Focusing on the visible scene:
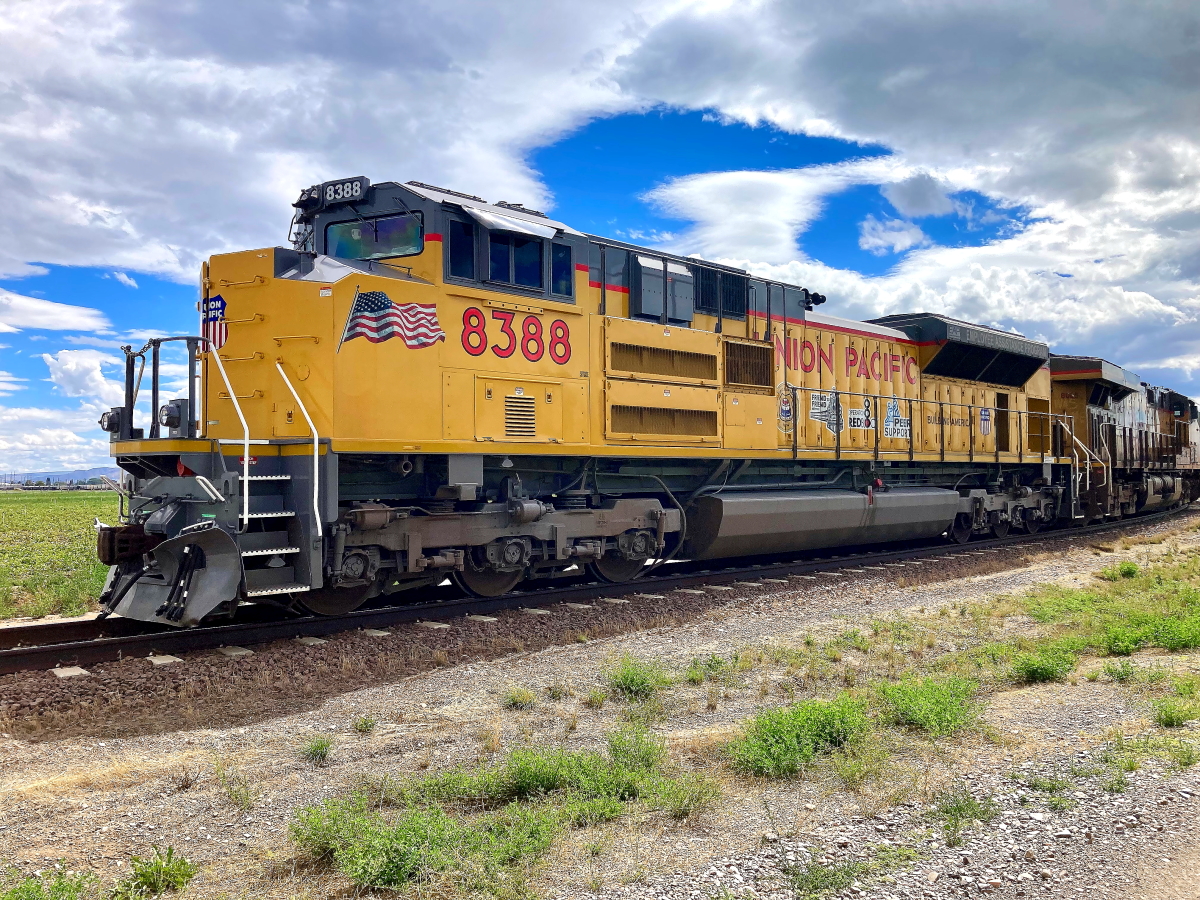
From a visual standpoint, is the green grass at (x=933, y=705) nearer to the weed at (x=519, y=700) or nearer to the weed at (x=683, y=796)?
the weed at (x=683, y=796)

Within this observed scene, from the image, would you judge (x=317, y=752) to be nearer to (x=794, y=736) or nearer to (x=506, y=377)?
(x=794, y=736)

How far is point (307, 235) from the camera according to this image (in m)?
9.30

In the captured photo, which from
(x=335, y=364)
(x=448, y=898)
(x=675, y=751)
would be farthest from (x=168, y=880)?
(x=335, y=364)

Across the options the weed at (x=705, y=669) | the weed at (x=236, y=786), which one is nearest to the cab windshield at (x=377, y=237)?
the weed at (x=705, y=669)

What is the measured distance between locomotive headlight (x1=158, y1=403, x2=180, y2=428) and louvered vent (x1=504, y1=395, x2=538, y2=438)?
3.04 meters

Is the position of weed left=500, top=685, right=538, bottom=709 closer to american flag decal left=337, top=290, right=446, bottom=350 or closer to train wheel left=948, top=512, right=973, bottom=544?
american flag decal left=337, top=290, right=446, bottom=350

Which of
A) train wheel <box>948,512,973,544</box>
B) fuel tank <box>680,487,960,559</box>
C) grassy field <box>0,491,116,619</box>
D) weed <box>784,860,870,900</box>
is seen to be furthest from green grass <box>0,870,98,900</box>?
train wheel <box>948,512,973,544</box>

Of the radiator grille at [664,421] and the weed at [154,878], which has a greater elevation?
the radiator grille at [664,421]

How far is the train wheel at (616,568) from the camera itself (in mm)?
10469

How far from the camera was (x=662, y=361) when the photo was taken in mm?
10484

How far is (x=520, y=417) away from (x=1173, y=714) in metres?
6.02

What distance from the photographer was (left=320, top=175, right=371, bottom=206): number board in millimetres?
8570

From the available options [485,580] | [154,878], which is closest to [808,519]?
[485,580]

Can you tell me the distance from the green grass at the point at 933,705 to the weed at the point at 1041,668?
613mm
